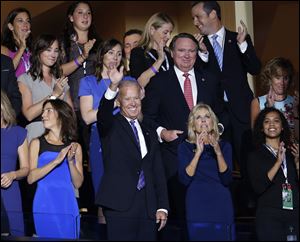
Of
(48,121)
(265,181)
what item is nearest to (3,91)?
(48,121)

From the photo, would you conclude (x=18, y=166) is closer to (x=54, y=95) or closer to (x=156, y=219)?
(x=54, y=95)

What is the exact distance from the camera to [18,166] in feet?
23.4

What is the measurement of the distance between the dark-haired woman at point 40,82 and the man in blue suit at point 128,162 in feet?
1.90

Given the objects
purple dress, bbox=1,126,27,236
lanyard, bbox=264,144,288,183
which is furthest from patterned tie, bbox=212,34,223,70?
purple dress, bbox=1,126,27,236

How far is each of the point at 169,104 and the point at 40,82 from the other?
965mm

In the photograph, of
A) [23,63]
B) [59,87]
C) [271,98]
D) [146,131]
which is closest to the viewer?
[146,131]

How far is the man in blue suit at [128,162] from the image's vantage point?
660 cm

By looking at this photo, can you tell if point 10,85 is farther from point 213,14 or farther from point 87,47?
point 213,14

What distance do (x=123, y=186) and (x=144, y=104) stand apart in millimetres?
1020

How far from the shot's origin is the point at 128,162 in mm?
6738

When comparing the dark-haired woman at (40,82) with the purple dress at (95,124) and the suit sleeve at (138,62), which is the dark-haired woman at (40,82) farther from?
the suit sleeve at (138,62)

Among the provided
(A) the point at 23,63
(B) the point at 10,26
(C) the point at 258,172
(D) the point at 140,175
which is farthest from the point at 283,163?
(B) the point at 10,26

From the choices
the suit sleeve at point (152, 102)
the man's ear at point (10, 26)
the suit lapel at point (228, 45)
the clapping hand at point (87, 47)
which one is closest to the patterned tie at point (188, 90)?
the suit sleeve at point (152, 102)

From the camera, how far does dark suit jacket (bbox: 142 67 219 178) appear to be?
739 cm
